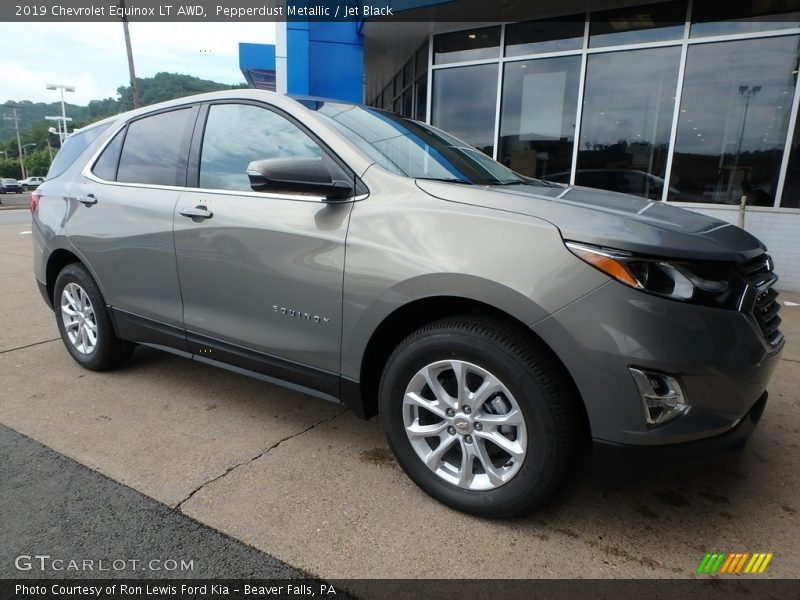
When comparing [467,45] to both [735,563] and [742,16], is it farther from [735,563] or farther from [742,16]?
[735,563]

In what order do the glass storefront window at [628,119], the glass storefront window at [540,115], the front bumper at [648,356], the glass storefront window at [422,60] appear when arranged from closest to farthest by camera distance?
the front bumper at [648,356] → the glass storefront window at [628,119] → the glass storefront window at [540,115] → the glass storefront window at [422,60]

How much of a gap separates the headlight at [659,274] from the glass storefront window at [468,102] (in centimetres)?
777

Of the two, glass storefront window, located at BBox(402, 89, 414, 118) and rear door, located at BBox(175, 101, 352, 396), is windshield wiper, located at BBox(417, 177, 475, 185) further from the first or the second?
glass storefront window, located at BBox(402, 89, 414, 118)

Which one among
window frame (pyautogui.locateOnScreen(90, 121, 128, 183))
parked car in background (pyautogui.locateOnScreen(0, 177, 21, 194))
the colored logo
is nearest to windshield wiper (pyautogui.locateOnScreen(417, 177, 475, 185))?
the colored logo

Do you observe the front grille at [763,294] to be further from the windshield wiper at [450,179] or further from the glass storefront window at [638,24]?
the glass storefront window at [638,24]

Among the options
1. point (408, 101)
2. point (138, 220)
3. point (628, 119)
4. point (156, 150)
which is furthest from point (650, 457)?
point (408, 101)

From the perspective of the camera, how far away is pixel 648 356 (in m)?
1.74

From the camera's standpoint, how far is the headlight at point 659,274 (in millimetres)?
1765

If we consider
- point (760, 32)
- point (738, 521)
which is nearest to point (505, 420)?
point (738, 521)

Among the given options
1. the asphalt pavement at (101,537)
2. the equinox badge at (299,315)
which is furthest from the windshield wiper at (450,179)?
the asphalt pavement at (101,537)

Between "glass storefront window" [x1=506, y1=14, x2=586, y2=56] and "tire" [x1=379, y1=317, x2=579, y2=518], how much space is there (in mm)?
7615

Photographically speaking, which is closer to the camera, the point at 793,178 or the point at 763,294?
the point at 763,294

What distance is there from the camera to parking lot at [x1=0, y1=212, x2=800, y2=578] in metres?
1.96

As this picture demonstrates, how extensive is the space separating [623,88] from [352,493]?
7629 mm
